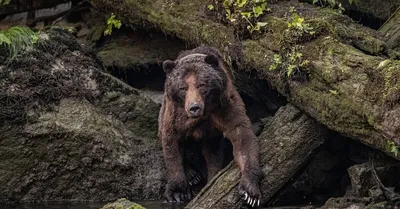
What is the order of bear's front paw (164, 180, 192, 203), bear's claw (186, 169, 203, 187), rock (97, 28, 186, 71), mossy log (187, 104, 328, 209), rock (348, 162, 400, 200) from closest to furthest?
rock (348, 162, 400, 200) → mossy log (187, 104, 328, 209) → bear's front paw (164, 180, 192, 203) → bear's claw (186, 169, 203, 187) → rock (97, 28, 186, 71)

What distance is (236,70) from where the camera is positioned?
31.7 ft

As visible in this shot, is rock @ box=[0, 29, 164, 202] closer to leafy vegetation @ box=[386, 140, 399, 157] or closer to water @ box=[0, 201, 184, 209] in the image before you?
water @ box=[0, 201, 184, 209]

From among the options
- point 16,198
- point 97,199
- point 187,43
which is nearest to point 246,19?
point 187,43

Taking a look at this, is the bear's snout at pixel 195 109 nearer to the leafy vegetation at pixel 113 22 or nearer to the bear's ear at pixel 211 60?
the bear's ear at pixel 211 60

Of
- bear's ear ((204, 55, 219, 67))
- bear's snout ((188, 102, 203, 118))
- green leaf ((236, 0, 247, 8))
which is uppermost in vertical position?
green leaf ((236, 0, 247, 8))

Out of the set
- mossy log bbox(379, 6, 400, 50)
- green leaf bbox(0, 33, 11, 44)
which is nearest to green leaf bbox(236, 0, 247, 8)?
mossy log bbox(379, 6, 400, 50)

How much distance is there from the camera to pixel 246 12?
30.2 ft

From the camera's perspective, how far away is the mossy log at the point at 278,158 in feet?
25.7

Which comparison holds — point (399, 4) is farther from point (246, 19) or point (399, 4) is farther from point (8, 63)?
point (8, 63)

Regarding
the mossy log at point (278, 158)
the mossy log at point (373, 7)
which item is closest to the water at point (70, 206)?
the mossy log at point (278, 158)

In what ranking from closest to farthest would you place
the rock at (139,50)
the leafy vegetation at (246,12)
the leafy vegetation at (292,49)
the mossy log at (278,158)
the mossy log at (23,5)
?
1. the mossy log at (278,158)
2. the leafy vegetation at (292,49)
3. the leafy vegetation at (246,12)
4. the rock at (139,50)
5. the mossy log at (23,5)

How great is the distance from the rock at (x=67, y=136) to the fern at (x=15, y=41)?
0.36ft

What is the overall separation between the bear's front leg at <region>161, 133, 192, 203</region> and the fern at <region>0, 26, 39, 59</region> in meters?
2.57

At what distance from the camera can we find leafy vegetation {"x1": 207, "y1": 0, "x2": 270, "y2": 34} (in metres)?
9.19
